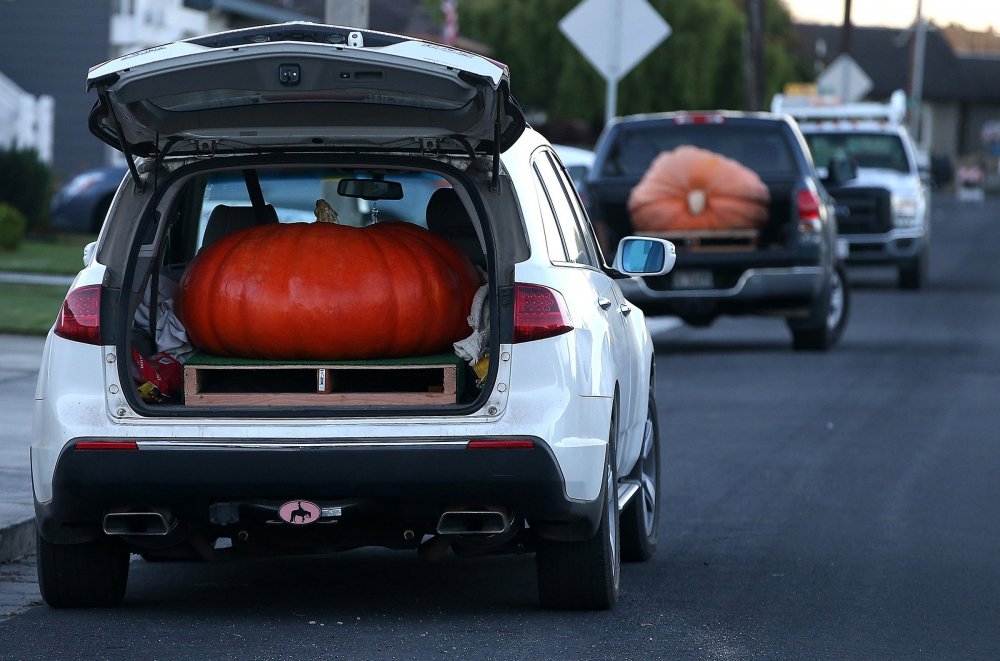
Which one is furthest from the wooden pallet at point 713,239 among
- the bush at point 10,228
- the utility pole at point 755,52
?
the utility pole at point 755,52

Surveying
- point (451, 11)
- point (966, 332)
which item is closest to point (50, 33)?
point (451, 11)

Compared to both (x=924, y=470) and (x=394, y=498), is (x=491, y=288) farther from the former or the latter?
(x=924, y=470)

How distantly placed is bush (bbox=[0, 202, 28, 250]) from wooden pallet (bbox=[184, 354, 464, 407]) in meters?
19.2

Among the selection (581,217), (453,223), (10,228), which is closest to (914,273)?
(10,228)

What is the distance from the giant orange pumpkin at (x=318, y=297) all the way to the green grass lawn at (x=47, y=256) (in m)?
16.0

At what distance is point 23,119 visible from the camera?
3325 cm

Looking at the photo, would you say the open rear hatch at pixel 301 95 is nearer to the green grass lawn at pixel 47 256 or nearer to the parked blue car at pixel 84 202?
the green grass lawn at pixel 47 256

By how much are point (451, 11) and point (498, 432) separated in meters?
38.8

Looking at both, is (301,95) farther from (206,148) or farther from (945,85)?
(945,85)

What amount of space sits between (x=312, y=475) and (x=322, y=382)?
0.50m

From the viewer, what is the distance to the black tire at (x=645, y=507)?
8102 millimetres

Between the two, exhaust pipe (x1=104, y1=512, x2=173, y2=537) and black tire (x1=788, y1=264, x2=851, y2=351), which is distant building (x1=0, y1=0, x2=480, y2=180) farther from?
exhaust pipe (x1=104, y1=512, x2=173, y2=537)

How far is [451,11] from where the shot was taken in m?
44.6

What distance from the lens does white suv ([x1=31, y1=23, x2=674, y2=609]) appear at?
20.9 ft
